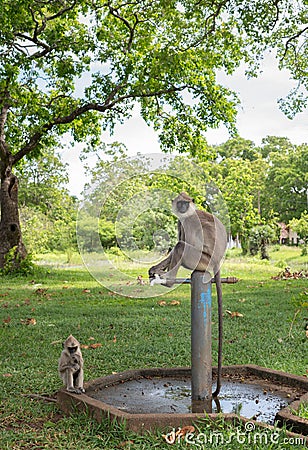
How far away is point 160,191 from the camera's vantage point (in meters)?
3.15

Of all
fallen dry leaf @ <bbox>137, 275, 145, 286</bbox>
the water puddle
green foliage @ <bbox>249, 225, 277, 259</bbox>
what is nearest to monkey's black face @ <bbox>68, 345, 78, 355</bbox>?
the water puddle

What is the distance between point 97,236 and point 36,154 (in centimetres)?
1185

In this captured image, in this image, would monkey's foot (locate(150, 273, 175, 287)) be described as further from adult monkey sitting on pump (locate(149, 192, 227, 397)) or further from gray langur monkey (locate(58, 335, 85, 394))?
gray langur monkey (locate(58, 335, 85, 394))

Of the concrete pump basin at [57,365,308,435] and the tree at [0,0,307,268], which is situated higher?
the tree at [0,0,307,268]

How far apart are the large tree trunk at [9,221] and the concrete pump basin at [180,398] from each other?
1022cm

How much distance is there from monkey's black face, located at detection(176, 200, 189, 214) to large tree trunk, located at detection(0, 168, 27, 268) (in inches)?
444

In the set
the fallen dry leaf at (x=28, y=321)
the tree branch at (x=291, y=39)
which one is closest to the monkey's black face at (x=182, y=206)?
the fallen dry leaf at (x=28, y=321)

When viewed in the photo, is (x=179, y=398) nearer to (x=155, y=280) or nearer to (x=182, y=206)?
(x=155, y=280)

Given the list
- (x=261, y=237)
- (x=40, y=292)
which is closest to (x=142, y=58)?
(x=40, y=292)

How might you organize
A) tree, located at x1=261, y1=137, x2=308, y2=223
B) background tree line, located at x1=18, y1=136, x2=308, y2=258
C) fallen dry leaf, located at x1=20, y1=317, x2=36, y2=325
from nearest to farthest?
background tree line, located at x1=18, y1=136, x2=308, y2=258 → fallen dry leaf, located at x1=20, y1=317, x2=36, y2=325 → tree, located at x1=261, y1=137, x2=308, y2=223

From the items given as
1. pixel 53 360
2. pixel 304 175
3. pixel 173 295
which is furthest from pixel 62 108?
pixel 304 175

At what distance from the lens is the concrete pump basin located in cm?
318

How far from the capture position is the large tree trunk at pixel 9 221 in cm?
1397

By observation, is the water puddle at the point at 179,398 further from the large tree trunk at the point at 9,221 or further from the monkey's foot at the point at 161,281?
the large tree trunk at the point at 9,221
